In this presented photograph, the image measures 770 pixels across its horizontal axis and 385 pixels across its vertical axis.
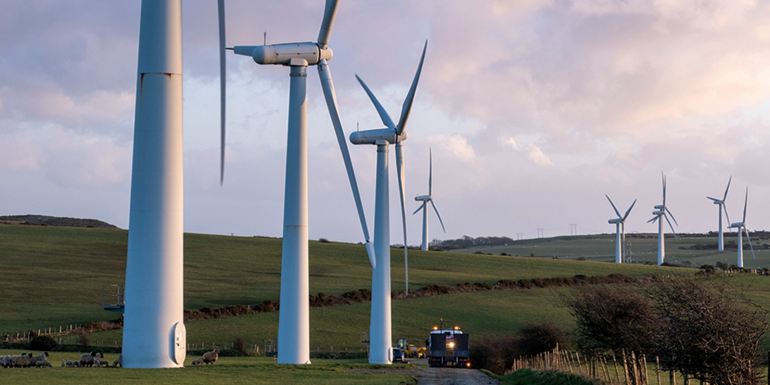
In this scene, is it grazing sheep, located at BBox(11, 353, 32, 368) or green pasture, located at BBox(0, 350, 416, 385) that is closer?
green pasture, located at BBox(0, 350, 416, 385)

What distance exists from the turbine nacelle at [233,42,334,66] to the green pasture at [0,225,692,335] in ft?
127

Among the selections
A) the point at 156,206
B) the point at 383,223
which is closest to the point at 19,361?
the point at 156,206

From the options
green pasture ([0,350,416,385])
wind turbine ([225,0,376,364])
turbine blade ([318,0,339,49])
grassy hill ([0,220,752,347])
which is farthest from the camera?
grassy hill ([0,220,752,347])

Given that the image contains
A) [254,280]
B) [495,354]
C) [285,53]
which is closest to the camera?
[285,53]

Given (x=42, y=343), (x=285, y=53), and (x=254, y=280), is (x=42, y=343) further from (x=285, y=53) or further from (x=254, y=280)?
(x=254, y=280)

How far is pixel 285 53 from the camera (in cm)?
4150

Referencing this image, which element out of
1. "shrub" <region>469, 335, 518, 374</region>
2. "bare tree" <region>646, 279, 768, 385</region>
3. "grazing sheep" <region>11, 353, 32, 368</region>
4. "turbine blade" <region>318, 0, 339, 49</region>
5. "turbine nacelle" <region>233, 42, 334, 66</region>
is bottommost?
"shrub" <region>469, 335, 518, 374</region>

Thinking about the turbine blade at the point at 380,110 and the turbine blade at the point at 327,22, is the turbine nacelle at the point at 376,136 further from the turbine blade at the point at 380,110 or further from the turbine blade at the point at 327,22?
the turbine blade at the point at 327,22

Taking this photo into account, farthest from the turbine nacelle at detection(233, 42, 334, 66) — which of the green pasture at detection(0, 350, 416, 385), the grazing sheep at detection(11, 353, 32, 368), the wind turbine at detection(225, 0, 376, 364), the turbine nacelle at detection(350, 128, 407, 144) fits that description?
the grazing sheep at detection(11, 353, 32, 368)

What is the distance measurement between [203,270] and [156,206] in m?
82.7

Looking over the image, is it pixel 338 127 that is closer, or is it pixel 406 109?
pixel 338 127

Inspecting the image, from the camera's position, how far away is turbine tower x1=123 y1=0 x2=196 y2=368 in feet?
88.3

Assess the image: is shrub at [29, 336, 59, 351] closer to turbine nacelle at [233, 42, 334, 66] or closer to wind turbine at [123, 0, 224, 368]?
turbine nacelle at [233, 42, 334, 66]

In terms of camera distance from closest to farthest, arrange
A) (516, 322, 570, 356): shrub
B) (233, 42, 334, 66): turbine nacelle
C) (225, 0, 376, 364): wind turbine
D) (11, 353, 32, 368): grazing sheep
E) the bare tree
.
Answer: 1. the bare tree
2. (11, 353, 32, 368): grazing sheep
3. (225, 0, 376, 364): wind turbine
4. (233, 42, 334, 66): turbine nacelle
5. (516, 322, 570, 356): shrub
